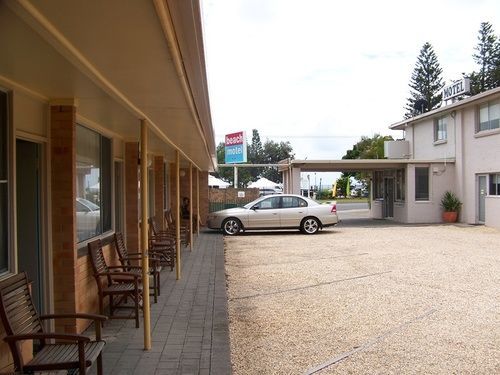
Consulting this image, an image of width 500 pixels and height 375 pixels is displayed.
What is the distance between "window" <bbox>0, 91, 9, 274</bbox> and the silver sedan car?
14.3 metres

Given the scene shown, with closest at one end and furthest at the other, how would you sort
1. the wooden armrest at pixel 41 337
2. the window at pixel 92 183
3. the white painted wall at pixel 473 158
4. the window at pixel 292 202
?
the wooden armrest at pixel 41 337
the window at pixel 92 183
the window at pixel 292 202
the white painted wall at pixel 473 158

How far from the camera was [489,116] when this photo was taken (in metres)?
20.5

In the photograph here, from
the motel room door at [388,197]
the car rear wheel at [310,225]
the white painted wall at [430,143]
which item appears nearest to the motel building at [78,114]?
the car rear wheel at [310,225]

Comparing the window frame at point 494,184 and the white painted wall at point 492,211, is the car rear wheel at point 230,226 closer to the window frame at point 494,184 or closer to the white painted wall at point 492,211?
the white painted wall at point 492,211

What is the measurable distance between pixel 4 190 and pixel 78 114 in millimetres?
1882

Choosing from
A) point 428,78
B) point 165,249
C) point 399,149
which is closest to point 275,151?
point 428,78

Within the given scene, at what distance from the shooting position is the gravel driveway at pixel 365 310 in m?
5.06

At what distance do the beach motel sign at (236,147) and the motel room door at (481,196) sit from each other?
27110 mm

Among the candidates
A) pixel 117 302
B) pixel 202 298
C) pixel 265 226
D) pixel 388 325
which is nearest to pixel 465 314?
pixel 388 325

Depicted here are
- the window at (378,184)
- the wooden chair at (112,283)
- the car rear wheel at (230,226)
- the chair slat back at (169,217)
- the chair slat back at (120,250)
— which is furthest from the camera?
the window at (378,184)

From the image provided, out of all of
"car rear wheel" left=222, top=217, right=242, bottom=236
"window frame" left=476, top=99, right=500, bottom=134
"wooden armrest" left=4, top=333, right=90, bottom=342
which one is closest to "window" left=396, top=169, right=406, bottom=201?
"window frame" left=476, top=99, right=500, bottom=134

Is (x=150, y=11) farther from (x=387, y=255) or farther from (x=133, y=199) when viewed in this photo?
(x=387, y=255)

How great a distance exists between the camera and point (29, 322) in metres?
4.06

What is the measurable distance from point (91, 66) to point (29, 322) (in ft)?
6.73
